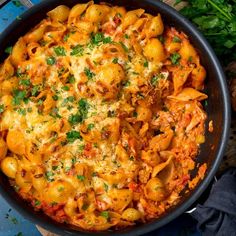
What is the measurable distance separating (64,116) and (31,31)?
477 millimetres

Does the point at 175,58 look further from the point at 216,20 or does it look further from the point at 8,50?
the point at 8,50

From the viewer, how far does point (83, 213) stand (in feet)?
7.89

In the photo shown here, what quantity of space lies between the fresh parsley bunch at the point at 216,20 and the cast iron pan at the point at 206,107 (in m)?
0.21

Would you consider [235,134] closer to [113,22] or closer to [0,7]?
[113,22]

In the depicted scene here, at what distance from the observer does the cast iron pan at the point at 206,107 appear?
2398mm

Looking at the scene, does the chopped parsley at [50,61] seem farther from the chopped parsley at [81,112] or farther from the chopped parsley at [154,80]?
the chopped parsley at [154,80]

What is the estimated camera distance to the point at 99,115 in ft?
7.86

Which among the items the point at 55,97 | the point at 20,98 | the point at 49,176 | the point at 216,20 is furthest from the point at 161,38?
the point at 49,176

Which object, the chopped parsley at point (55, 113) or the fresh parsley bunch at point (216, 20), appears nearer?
the chopped parsley at point (55, 113)

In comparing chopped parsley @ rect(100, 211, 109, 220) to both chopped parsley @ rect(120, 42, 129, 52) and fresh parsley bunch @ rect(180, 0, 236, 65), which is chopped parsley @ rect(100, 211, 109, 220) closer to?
chopped parsley @ rect(120, 42, 129, 52)

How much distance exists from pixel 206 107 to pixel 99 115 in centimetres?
59

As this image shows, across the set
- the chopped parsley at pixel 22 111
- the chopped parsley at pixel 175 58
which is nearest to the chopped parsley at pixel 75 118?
the chopped parsley at pixel 22 111

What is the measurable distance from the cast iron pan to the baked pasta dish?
0.04m

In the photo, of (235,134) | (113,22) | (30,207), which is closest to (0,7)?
(113,22)
